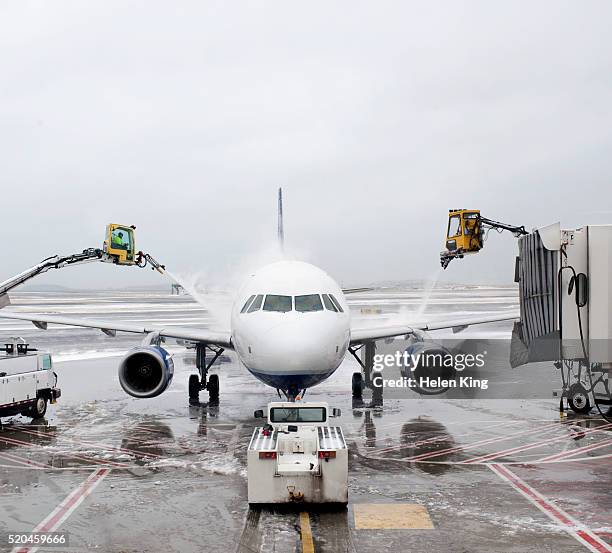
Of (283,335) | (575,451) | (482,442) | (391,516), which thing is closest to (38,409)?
(283,335)

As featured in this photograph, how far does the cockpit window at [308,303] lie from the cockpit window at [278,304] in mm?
235

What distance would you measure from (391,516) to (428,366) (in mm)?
11602

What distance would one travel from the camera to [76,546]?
11125 mm

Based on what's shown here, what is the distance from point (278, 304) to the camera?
18812 millimetres

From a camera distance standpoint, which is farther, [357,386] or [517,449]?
[357,386]

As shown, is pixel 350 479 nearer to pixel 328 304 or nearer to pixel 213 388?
pixel 328 304

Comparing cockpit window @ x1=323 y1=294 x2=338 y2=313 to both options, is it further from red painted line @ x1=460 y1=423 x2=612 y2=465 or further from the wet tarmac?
red painted line @ x1=460 y1=423 x2=612 y2=465

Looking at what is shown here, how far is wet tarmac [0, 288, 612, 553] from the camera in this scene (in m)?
11.5

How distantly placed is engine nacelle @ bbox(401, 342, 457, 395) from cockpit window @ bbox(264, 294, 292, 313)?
7.03 meters

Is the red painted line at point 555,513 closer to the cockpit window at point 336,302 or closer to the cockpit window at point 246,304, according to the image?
the cockpit window at point 336,302

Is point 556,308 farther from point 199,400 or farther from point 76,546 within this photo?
point 76,546

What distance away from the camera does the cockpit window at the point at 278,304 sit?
18.7m

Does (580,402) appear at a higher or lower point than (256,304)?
lower

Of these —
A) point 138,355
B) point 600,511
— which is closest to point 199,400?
point 138,355
